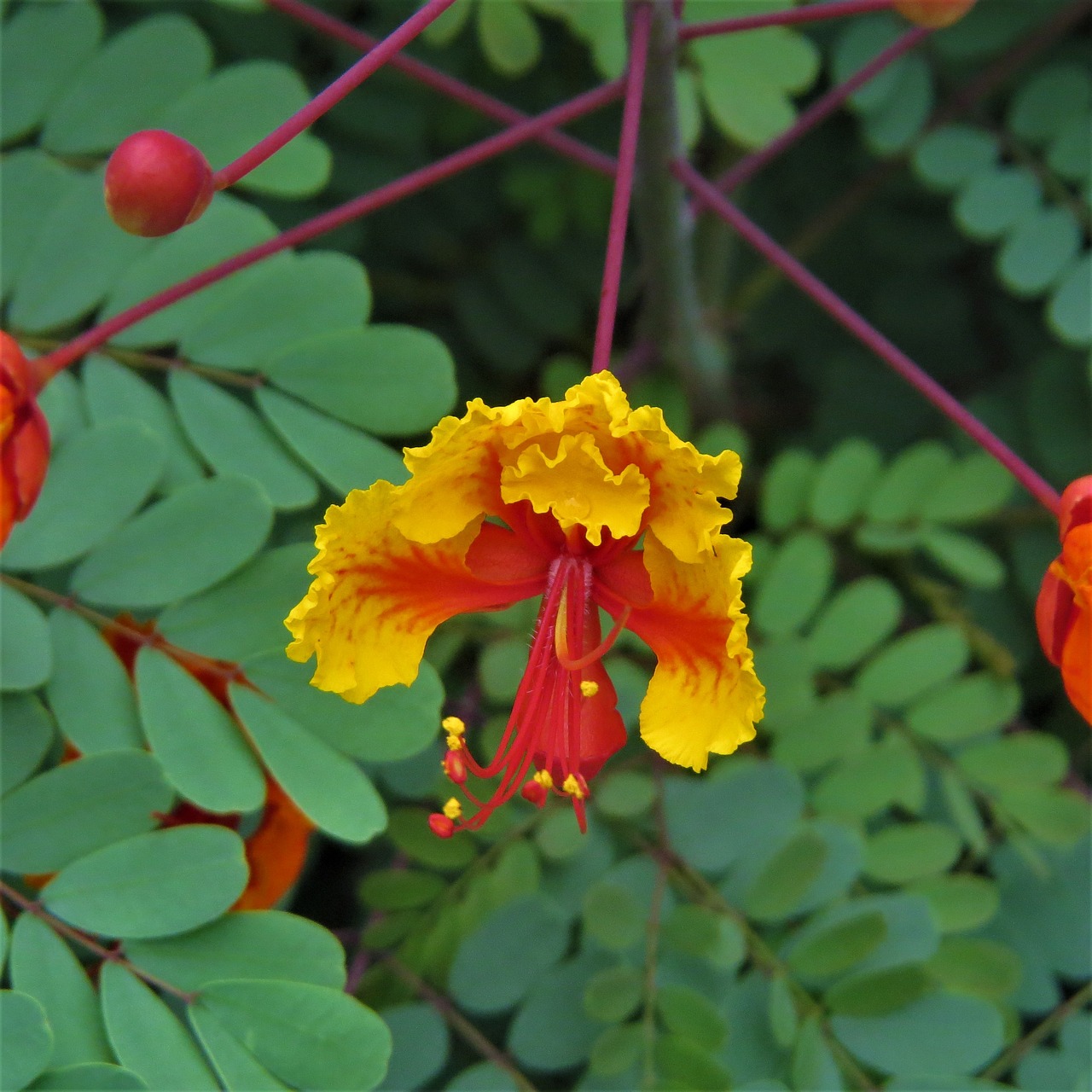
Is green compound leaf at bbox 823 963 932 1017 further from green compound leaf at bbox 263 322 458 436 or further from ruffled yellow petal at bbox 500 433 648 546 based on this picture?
green compound leaf at bbox 263 322 458 436

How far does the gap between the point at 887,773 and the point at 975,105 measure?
1.05 m

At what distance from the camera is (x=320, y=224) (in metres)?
1.23

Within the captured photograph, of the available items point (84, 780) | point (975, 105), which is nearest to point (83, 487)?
point (84, 780)

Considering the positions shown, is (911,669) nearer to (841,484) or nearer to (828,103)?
(841,484)

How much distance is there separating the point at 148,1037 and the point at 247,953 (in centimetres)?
11

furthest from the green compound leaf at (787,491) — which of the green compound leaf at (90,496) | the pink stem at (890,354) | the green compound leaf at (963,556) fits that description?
the green compound leaf at (90,496)

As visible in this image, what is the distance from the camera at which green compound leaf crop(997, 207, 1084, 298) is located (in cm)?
173

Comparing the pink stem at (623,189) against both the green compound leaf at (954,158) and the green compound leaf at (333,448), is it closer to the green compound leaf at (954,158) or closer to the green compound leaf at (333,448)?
the green compound leaf at (333,448)

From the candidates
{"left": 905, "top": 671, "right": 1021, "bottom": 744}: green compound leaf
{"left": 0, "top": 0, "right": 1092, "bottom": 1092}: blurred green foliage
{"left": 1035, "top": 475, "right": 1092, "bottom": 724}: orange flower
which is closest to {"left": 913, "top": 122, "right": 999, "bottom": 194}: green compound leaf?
{"left": 0, "top": 0, "right": 1092, "bottom": 1092}: blurred green foliage

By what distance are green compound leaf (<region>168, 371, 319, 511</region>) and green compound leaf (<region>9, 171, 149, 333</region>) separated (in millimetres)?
160

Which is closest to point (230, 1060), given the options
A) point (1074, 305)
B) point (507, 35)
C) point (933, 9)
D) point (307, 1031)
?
point (307, 1031)

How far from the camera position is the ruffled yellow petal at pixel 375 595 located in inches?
41.8

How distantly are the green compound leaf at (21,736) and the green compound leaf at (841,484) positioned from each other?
42.2 inches

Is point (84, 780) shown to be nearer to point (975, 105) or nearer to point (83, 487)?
point (83, 487)
